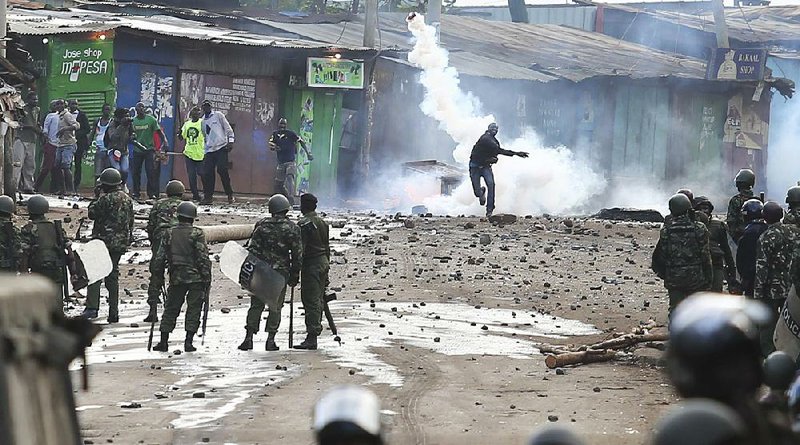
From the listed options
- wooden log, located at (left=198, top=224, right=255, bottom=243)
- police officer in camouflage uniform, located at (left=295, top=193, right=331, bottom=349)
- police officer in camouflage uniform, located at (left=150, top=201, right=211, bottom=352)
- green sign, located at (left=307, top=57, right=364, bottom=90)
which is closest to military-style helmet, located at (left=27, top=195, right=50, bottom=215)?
police officer in camouflage uniform, located at (left=150, top=201, right=211, bottom=352)

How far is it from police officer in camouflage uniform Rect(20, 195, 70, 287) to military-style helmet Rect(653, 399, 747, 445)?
10232mm

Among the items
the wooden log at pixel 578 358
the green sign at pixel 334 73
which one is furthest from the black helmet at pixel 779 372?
the green sign at pixel 334 73

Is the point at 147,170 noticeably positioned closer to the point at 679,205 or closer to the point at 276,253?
the point at 276,253

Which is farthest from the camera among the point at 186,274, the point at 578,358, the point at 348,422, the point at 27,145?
the point at 27,145

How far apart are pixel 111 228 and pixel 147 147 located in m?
11.1

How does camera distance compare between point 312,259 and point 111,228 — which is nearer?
point 312,259

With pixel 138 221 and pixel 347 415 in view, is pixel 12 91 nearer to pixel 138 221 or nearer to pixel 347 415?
pixel 138 221

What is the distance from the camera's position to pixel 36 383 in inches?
120

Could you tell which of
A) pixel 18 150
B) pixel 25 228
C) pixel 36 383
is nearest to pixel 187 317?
pixel 25 228

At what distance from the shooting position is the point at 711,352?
2.85 m

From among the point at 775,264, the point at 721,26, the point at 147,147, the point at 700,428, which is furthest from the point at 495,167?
the point at 700,428

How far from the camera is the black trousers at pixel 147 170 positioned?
24.0 meters

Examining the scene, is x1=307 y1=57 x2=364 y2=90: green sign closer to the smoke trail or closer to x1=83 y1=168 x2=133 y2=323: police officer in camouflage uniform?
the smoke trail

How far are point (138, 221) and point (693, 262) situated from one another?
1040 centimetres
